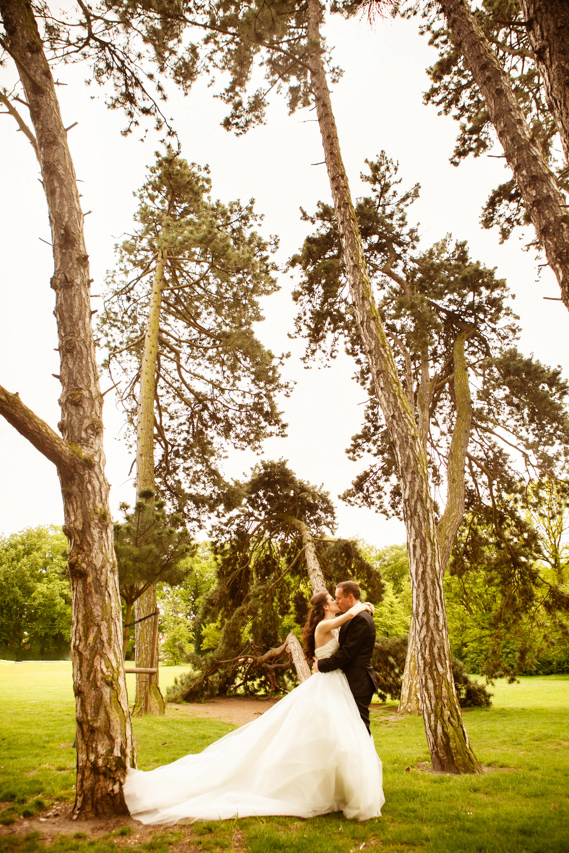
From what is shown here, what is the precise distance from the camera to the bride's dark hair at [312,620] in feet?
14.5

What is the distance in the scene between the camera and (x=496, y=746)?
7.13 m

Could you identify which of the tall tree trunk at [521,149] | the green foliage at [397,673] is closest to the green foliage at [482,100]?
the tall tree trunk at [521,149]

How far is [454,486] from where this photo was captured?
35.7 feet

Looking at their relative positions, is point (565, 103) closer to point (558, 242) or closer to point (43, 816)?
point (558, 242)

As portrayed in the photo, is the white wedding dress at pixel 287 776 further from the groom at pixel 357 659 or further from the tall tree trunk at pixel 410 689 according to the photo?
the tall tree trunk at pixel 410 689

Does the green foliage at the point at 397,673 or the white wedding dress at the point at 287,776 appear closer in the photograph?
the white wedding dress at the point at 287,776

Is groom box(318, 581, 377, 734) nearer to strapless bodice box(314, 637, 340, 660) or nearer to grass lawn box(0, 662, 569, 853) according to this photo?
strapless bodice box(314, 637, 340, 660)

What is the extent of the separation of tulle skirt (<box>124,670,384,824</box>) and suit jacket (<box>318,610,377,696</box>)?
157 millimetres

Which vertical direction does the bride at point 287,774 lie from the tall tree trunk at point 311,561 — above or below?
below

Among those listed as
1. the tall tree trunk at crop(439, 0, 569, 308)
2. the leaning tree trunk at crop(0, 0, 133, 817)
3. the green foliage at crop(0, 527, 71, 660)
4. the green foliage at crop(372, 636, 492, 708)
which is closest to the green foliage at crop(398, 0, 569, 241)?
the tall tree trunk at crop(439, 0, 569, 308)

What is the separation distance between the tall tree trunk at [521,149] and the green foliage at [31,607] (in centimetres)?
4423

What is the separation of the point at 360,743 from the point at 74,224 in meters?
5.92

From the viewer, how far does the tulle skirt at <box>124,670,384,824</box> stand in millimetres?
3438

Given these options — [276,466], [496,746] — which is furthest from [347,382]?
[496,746]
